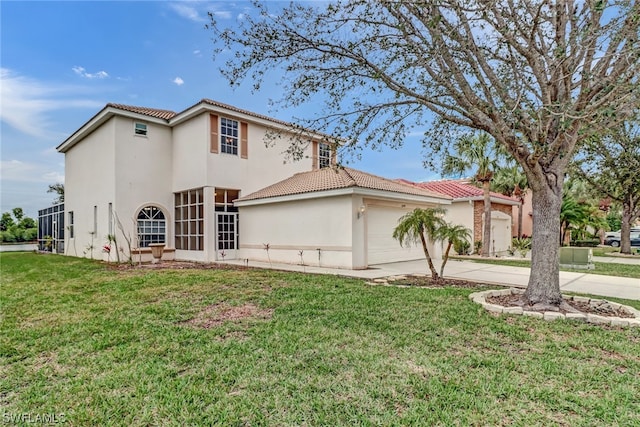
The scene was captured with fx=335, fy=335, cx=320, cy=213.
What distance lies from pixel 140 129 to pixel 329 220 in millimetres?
12169

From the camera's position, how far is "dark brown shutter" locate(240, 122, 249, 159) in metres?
18.6

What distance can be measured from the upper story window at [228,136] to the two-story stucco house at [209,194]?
0.05 m

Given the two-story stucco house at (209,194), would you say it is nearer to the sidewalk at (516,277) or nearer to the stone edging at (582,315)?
the sidewalk at (516,277)

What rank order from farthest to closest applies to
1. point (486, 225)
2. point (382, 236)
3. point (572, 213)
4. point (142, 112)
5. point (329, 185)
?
point (572, 213), point (486, 225), point (142, 112), point (382, 236), point (329, 185)

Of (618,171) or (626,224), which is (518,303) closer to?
(618,171)

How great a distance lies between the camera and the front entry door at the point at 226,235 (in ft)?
58.9

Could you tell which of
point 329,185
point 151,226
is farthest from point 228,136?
point 329,185

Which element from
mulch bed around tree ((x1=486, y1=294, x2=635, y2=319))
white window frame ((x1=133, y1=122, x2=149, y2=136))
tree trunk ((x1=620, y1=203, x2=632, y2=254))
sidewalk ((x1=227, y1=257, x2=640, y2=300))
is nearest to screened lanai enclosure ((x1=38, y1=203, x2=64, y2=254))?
white window frame ((x1=133, y1=122, x2=149, y2=136))

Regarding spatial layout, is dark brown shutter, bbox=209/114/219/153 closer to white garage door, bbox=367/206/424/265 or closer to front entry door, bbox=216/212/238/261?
front entry door, bbox=216/212/238/261

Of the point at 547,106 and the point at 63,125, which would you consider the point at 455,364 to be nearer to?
the point at 547,106

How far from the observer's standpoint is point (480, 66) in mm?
7336

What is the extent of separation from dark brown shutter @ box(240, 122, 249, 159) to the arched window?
5.91 m

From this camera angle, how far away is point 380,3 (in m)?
7.14

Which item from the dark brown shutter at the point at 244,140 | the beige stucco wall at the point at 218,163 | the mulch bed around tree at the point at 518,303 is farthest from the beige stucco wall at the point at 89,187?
the mulch bed around tree at the point at 518,303
